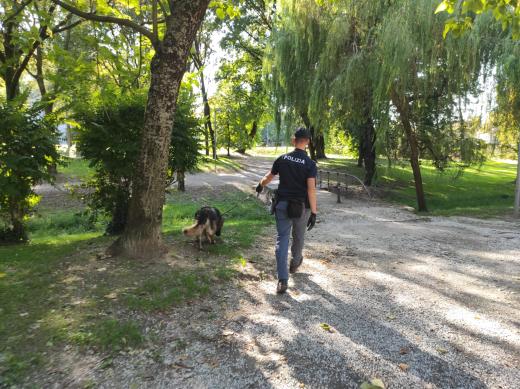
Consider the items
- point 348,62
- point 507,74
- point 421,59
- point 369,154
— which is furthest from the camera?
point 369,154

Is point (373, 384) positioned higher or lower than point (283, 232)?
lower

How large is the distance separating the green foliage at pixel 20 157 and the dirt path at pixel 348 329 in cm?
382

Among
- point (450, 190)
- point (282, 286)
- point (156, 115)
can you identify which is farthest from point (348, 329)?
point (450, 190)

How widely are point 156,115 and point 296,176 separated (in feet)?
6.82

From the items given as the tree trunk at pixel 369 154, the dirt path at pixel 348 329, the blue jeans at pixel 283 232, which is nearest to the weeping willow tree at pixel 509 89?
the tree trunk at pixel 369 154

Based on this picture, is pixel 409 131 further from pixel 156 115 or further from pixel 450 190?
pixel 450 190

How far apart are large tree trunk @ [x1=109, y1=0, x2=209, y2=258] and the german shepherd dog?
666 mm

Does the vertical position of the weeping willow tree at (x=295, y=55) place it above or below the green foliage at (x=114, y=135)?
above

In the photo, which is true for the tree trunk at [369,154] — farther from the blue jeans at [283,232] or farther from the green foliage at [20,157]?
the green foliage at [20,157]

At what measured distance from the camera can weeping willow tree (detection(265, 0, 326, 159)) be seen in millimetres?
13250

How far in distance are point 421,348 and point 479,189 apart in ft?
80.3

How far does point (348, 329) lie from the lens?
4.07m

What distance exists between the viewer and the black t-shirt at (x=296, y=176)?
4.92 m

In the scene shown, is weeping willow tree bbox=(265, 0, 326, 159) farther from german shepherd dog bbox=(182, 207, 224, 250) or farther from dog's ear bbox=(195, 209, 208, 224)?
dog's ear bbox=(195, 209, 208, 224)
